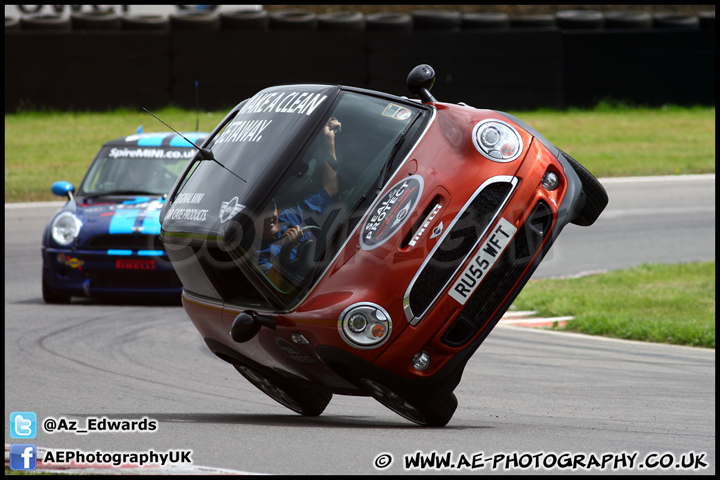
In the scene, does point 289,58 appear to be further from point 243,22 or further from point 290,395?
point 290,395

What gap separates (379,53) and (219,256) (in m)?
16.3

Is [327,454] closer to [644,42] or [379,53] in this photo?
[379,53]

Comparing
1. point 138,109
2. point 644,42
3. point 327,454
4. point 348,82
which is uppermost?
point 327,454

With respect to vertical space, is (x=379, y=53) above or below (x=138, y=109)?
above

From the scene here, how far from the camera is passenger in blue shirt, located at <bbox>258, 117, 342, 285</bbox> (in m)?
4.58

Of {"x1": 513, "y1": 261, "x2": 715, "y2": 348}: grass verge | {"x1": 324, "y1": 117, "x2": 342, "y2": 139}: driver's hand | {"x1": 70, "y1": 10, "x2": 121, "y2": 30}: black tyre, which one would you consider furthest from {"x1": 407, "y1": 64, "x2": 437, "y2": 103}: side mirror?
{"x1": 70, "y1": 10, "x2": 121, "y2": 30}: black tyre

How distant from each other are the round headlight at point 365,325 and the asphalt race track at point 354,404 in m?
0.52

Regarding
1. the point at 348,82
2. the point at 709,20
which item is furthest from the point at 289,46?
the point at 709,20

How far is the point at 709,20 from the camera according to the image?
22.1 metres

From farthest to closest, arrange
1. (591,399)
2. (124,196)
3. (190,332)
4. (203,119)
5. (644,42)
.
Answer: (644,42) < (203,119) < (124,196) < (190,332) < (591,399)

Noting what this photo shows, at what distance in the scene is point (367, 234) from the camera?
4637 millimetres

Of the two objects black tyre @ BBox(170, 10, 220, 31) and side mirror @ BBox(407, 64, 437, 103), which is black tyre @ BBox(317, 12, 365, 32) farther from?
side mirror @ BBox(407, 64, 437, 103)

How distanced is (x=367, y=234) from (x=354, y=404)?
237 cm

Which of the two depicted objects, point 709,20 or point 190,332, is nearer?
point 190,332
